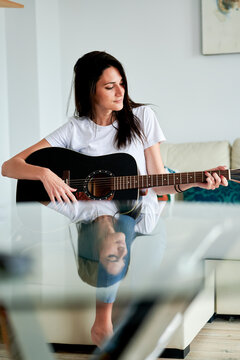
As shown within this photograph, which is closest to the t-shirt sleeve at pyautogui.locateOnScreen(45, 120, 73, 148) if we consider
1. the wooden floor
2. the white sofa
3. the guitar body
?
the guitar body

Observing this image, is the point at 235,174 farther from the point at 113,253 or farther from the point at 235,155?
the point at 235,155

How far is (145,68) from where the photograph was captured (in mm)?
3398

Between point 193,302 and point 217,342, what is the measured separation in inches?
67.2

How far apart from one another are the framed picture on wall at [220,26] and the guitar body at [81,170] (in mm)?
1727

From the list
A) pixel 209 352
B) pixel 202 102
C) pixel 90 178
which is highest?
pixel 202 102

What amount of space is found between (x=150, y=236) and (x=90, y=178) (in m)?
1.19

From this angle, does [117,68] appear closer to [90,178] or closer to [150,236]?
[90,178]

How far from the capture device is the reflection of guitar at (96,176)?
1.61 m

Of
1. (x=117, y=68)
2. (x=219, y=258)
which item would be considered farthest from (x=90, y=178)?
(x=219, y=258)

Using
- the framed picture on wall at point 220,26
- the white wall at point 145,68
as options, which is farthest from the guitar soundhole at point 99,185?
the framed picture on wall at point 220,26

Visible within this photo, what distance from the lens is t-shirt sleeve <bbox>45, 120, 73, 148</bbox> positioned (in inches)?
78.3

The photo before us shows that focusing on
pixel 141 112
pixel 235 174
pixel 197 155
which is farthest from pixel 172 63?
pixel 235 174

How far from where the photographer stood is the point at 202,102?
10.8 feet

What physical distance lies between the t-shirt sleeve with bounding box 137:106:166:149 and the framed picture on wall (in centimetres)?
141
